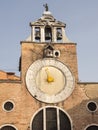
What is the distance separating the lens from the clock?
17.9 meters

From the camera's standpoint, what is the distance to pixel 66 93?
18.1m

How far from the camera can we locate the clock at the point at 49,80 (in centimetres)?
1786

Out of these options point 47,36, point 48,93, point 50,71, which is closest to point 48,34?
point 47,36

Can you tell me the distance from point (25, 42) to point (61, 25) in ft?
8.57

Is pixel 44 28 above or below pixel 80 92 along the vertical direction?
above

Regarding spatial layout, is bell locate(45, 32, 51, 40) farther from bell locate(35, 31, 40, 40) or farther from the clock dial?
the clock dial

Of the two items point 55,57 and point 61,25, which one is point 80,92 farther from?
point 61,25

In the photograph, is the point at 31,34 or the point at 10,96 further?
the point at 31,34

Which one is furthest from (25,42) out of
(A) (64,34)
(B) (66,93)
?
(B) (66,93)

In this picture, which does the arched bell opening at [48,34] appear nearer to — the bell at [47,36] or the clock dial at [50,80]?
the bell at [47,36]

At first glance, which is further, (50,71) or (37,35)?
(37,35)

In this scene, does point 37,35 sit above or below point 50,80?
above

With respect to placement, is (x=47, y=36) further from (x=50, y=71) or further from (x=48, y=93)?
(x=48, y=93)

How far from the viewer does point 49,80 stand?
18.2 meters
